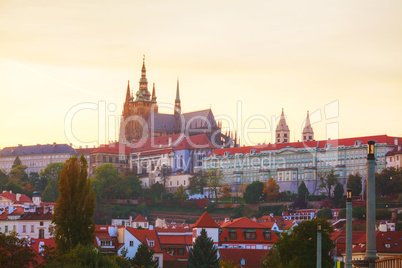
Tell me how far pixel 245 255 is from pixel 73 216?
40.8 metres

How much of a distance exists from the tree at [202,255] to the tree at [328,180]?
84.9 m

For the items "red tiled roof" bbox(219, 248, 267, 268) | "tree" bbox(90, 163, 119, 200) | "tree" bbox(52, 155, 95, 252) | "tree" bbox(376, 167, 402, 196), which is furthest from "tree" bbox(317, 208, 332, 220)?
"tree" bbox(52, 155, 95, 252)

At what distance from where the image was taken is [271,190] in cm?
17475

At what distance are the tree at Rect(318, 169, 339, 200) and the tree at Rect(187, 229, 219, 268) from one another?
3341 inches

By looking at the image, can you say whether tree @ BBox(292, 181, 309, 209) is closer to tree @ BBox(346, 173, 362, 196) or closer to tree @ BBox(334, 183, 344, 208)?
tree @ BBox(334, 183, 344, 208)

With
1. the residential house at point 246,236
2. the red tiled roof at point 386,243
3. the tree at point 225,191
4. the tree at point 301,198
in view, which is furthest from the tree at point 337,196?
the red tiled roof at point 386,243

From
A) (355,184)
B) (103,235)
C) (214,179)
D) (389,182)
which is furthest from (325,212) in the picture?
(103,235)

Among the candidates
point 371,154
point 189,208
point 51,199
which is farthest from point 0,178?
point 371,154

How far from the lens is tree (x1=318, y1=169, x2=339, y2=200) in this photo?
168 meters

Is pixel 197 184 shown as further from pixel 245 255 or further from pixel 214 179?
pixel 245 255

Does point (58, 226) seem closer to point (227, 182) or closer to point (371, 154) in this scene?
point (371, 154)

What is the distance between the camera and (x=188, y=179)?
200 m

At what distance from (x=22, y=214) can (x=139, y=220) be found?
2111 cm

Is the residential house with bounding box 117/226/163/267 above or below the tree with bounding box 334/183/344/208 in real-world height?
below
